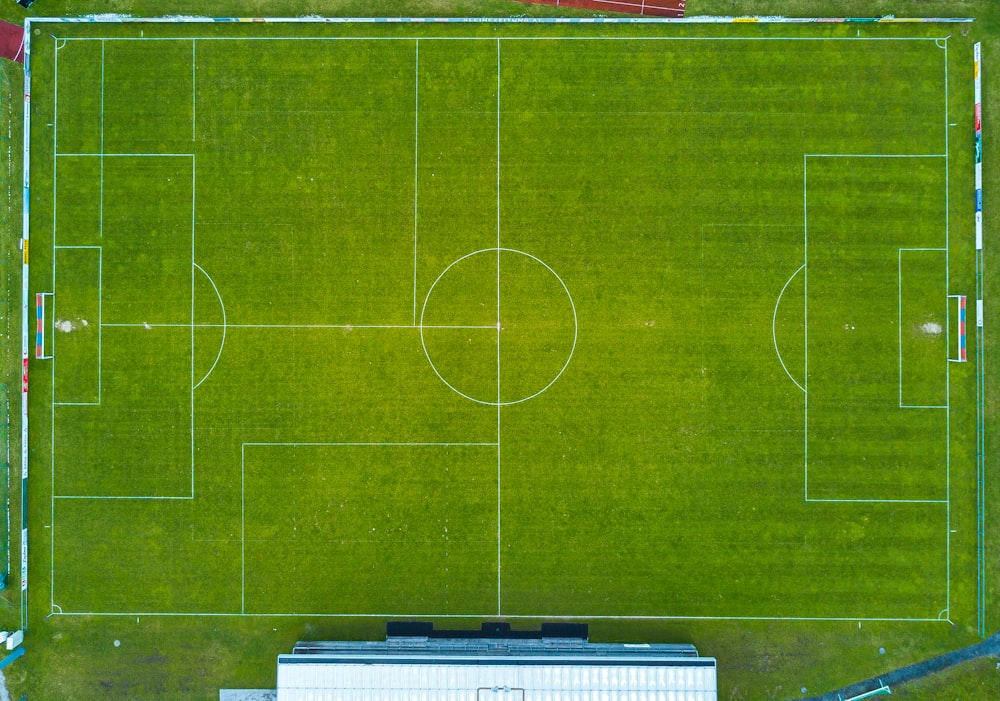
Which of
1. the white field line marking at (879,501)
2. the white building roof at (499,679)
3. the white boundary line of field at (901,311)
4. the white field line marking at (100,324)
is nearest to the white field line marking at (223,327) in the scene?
the white field line marking at (100,324)

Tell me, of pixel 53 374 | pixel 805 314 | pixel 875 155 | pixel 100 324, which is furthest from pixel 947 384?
pixel 53 374

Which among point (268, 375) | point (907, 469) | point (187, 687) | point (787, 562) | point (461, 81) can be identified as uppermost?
point (461, 81)

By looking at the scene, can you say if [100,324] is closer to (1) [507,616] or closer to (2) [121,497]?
(2) [121,497]

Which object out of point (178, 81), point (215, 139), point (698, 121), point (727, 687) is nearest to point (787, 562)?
point (727, 687)

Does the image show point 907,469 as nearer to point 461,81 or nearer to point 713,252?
point 713,252

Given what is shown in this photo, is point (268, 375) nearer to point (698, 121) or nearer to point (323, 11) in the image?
point (323, 11)

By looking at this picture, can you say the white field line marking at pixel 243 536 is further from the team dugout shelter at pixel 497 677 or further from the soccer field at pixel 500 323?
the team dugout shelter at pixel 497 677

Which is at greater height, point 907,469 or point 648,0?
point 648,0
